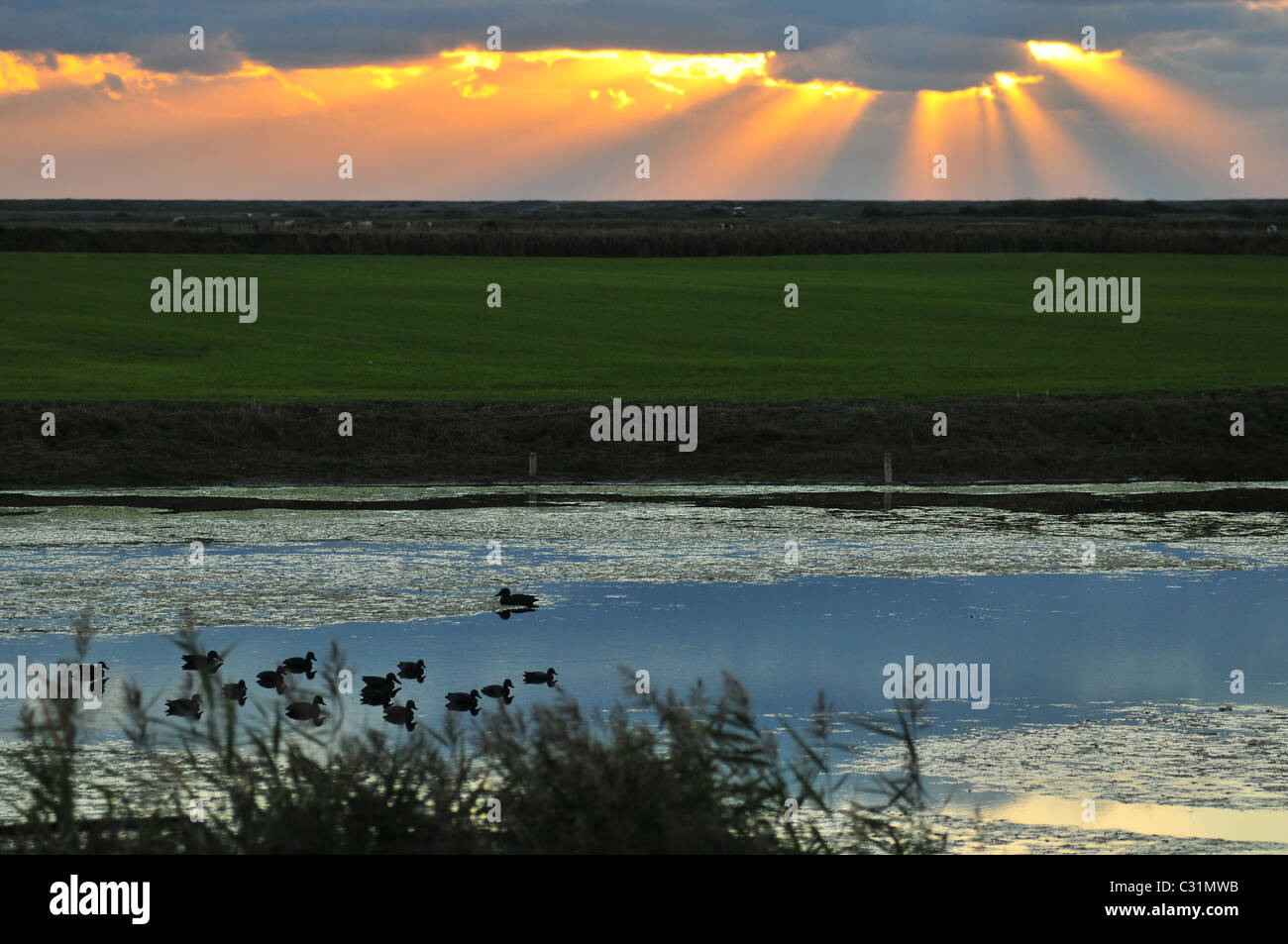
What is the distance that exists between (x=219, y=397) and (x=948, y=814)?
26331mm

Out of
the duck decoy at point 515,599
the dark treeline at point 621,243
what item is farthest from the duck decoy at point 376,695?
the dark treeline at point 621,243

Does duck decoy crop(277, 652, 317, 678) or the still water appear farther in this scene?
duck decoy crop(277, 652, 317, 678)

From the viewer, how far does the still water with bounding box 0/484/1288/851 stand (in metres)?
11.7

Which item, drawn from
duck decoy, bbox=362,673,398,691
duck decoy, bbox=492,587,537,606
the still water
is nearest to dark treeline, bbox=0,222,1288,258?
the still water

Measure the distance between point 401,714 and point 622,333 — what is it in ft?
119

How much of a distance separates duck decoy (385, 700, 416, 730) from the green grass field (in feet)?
71.8

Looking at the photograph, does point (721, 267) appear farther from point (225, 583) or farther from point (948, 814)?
point (948, 814)

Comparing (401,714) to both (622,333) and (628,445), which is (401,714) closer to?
(628,445)

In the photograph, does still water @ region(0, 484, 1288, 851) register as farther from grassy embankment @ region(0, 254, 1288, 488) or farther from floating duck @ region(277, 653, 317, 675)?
grassy embankment @ region(0, 254, 1288, 488)

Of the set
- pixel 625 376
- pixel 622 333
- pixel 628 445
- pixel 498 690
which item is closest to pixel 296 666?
pixel 498 690

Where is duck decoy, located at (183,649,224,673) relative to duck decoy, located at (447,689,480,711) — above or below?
above

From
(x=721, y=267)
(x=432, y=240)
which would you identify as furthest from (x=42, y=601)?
(x=432, y=240)

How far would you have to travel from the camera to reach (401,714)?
12.5 m

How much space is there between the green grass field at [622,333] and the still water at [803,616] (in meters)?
10.9
